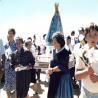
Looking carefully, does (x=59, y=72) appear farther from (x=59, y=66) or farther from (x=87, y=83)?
(x=87, y=83)

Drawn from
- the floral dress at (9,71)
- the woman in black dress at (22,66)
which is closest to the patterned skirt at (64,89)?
the woman in black dress at (22,66)

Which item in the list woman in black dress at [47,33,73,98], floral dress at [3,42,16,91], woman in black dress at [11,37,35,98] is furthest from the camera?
floral dress at [3,42,16,91]

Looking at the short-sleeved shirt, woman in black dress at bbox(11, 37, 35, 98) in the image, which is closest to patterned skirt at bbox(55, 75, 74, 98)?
woman in black dress at bbox(11, 37, 35, 98)

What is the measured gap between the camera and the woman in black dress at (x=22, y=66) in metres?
8.57

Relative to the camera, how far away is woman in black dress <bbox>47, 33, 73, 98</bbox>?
7.21 metres

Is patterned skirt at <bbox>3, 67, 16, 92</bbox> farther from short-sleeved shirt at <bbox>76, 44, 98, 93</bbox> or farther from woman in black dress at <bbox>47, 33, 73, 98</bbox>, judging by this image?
short-sleeved shirt at <bbox>76, 44, 98, 93</bbox>

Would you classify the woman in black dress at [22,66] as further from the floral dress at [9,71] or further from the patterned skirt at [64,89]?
the patterned skirt at [64,89]

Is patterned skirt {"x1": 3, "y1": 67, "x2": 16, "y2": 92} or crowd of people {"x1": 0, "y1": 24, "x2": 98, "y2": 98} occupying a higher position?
crowd of people {"x1": 0, "y1": 24, "x2": 98, "y2": 98}

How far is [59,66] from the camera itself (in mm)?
7262

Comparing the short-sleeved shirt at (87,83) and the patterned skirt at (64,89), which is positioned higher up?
the short-sleeved shirt at (87,83)

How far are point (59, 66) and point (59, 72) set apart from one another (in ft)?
0.58

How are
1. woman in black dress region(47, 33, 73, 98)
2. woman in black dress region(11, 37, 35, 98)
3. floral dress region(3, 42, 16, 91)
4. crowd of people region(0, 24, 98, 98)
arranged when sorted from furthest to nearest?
floral dress region(3, 42, 16, 91)
woman in black dress region(11, 37, 35, 98)
woman in black dress region(47, 33, 73, 98)
crowd of people region(0, 24, 98, 98)

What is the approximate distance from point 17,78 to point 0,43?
4.44 feet

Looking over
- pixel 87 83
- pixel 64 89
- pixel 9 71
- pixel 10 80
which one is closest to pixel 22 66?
pixel 9 71
